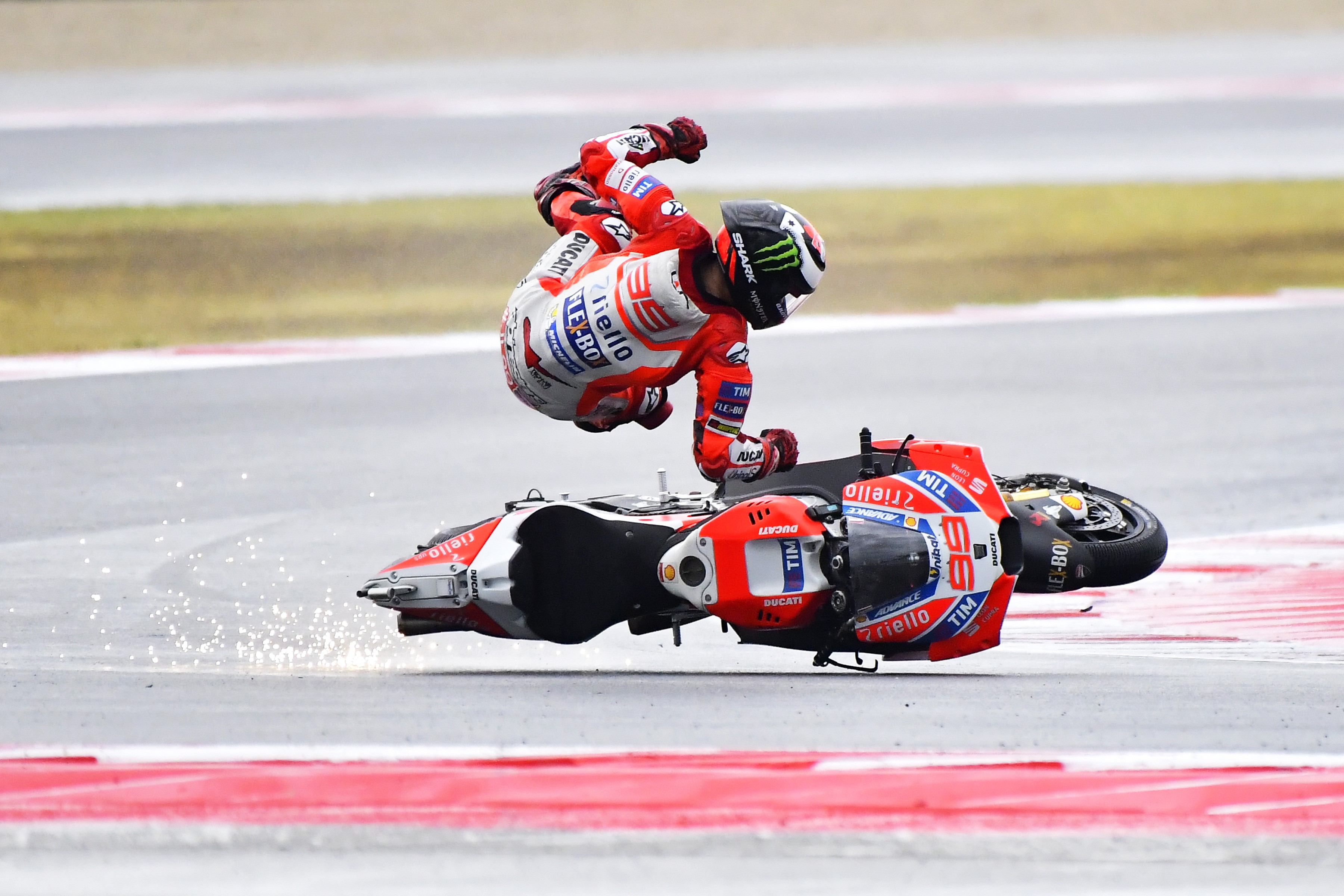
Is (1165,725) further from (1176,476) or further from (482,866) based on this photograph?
(1176,476)

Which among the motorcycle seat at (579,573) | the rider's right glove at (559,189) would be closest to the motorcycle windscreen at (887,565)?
the motorcycle seat at (579,573)

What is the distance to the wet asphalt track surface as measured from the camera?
12.8 ft

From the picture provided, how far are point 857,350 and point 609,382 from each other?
4.53 m

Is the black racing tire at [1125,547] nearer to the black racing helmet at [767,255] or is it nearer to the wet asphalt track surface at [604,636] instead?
the wet asphalt track surface at [604,636]

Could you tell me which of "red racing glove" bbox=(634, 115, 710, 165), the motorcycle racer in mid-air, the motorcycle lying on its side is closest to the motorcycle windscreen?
the motorcycle lying on its side

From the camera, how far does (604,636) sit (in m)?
6.36

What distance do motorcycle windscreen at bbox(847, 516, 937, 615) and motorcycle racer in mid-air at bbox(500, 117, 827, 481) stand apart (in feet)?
1.45

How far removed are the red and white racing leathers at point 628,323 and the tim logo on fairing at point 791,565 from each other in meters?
0.29

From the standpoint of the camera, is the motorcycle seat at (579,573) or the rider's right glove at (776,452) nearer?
the rider's right glove at (776,452)

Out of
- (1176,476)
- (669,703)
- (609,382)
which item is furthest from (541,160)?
(669,703)

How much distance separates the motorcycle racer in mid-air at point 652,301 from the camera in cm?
536

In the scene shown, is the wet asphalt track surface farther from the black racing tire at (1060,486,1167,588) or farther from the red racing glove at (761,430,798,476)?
the red racing glove at (761,430,798,476)

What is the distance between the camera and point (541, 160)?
575 inches

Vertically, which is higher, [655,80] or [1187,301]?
[655,80]
